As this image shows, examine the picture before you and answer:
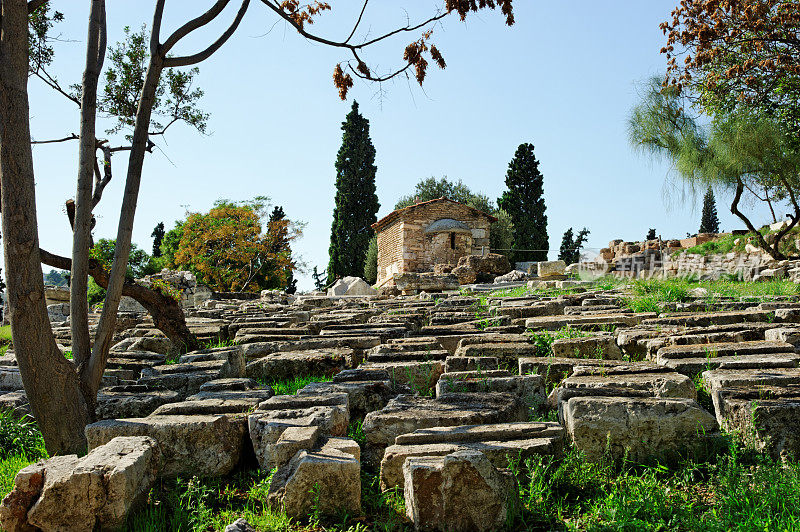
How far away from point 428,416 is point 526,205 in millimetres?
31820

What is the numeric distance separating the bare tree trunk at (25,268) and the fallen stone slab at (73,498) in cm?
125

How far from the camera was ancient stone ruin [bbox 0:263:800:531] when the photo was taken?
2.34 m

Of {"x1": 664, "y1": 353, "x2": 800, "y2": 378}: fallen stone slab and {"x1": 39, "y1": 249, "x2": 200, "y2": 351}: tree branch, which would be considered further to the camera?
{"x1": 39, "y1": 249, "x2": 200, "y2": 351}: tree branch

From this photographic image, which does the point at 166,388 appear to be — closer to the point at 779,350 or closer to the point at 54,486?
the point at 54,486

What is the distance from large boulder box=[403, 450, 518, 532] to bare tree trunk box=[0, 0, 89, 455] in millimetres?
2390

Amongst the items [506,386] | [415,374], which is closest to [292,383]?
[415,374]

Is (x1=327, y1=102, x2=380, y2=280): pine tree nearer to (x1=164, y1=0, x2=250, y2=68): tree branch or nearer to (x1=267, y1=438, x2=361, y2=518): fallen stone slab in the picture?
(x1=164, y1=0, x2=250, y2=68): tree branch

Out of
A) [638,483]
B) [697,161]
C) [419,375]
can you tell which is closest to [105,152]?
[419,375]

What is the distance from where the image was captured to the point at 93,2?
13.8 feet

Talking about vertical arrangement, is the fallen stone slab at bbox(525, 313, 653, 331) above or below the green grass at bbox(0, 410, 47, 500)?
above

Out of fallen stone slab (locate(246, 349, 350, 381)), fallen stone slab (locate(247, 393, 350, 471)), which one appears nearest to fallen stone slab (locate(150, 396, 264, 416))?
fallen stone slab (locate(247, 393, 350, 471))

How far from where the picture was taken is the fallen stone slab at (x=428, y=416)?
293 centimetres

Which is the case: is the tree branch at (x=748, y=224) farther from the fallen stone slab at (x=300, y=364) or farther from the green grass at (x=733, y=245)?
the fallen stone slab at (x=300, y=364)

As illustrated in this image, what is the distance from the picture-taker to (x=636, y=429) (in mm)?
2805
